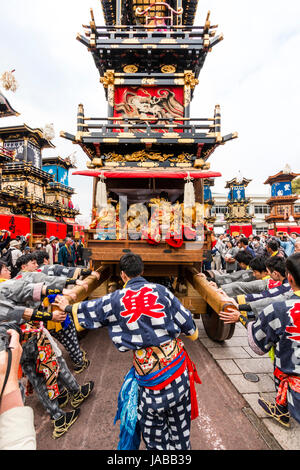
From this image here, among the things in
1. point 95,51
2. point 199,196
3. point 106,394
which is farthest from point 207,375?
point 95,51

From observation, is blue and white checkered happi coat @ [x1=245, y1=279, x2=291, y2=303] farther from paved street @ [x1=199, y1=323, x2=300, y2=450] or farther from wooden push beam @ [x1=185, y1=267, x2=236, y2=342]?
paved street @ [x1=199, y1=323, x2=300, y2=450]

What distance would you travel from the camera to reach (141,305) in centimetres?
163

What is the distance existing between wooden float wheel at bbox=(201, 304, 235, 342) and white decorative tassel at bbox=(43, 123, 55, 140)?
2731 cm

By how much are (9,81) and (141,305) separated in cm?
1618

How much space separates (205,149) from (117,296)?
649 cm

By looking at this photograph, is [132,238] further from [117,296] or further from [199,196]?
[199,196]

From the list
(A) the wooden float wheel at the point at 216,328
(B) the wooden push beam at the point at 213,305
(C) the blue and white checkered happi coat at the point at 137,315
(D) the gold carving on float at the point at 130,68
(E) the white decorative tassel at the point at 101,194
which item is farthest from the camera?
(D) the gold carving on float at the point at 130,68

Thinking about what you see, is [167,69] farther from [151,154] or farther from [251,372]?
[251,372]

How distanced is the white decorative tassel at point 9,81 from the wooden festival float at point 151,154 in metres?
6.60

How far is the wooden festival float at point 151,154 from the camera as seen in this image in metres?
3.80

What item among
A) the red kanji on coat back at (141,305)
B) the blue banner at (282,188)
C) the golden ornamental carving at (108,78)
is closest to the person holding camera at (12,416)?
the red kanji on coat back at (141,305)

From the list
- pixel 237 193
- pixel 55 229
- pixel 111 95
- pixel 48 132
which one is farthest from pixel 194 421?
pixel 237 193

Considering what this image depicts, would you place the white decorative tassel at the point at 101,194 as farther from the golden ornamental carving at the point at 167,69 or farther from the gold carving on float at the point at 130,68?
the golden ornamental carving at the point at 167,69

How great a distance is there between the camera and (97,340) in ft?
14.1
